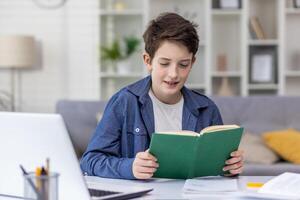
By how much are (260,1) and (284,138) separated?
1720mm

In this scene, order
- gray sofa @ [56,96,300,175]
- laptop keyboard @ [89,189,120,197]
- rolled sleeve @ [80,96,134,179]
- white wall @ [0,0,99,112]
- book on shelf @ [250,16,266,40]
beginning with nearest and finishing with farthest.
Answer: laptop keyboard @ [89,189,120,197] < rolled sleeve @ [80,96,134,179] < gray sofa @ [56,96,300,175] < book on shelf @ [250,16,266,40] < white wall @ [0,0,99,112]

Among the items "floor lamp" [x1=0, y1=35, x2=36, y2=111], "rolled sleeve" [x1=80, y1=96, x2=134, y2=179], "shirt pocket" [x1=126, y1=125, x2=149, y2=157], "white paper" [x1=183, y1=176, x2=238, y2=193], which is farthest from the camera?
"floor lamp" [x1=0, y1=35, x2=36, y2=111]

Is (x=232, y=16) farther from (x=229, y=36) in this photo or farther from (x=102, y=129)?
(x=102, y=129)

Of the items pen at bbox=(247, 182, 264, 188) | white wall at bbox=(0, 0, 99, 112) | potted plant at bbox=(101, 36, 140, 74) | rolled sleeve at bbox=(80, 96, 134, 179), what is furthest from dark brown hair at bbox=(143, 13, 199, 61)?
white wall at bbox=(0, 0, 99, 112)

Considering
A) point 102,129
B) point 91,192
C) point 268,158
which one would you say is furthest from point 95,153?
point 268,158

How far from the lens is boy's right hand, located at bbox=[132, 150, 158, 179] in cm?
174

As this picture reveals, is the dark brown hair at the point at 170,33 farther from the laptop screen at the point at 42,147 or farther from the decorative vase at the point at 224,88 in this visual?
the decorative vase at the point at 224,88

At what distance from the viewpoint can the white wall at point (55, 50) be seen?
17.2 feet

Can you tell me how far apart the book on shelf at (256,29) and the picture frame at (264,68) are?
0.50ft

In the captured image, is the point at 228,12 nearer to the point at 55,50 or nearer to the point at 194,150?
the point at 55,50

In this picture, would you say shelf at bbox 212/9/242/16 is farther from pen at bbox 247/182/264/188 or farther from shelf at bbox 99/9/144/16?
pen at bbox 247/182/264/188

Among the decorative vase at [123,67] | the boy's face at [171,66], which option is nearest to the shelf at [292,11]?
the decorative vase at [123,67]

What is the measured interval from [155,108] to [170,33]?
263mm

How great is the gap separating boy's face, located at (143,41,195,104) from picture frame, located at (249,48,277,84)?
314 centimetres
